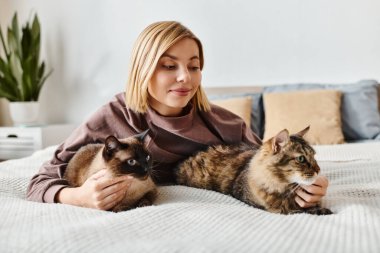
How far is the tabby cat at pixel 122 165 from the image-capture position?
93cm

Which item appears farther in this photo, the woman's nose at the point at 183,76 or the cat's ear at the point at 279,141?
the woman's nose at the point at 183,76

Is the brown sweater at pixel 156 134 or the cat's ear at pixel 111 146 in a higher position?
the cat's ear at pixel 111 146

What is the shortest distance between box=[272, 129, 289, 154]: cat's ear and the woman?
13.4 inches

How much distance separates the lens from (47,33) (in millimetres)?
3480

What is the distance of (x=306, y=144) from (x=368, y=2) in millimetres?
1866

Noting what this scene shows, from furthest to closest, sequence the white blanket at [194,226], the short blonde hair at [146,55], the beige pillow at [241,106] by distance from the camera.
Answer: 1. the beige pillow at [241,106]
2. the short blonde hair at [146,55]
3. the white blanket at [194,226]

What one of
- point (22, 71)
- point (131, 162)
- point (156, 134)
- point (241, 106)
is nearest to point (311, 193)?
point (131, 162)

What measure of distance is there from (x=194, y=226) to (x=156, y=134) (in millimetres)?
531

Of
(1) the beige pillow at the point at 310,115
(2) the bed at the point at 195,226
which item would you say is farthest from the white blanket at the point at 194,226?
(1) the beige pillow at the point at 310,115

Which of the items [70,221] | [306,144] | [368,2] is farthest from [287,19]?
[70,221]

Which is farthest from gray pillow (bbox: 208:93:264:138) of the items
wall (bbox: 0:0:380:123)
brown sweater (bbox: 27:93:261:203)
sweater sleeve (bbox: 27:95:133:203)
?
sweater sleeve (bbox: 27:95:133:203)

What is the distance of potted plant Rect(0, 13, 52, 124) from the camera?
309cm

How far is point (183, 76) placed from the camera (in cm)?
113

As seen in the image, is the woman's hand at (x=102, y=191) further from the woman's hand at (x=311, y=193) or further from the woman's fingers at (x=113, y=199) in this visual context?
the woman's hand at (x=311, y=193)
